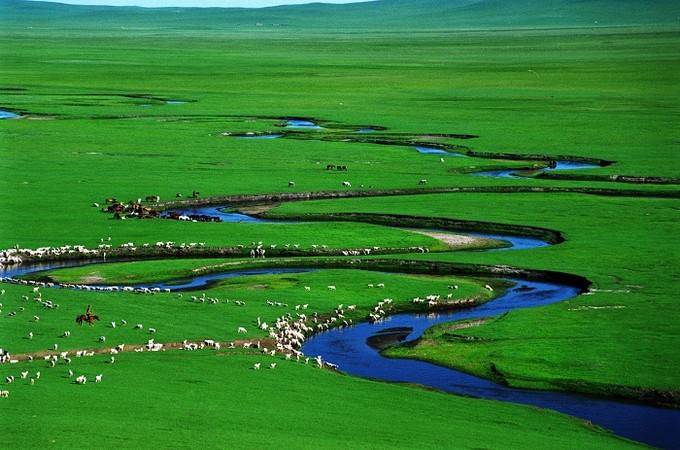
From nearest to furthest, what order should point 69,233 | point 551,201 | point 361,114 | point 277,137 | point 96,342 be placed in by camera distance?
1. point 96,342
2. point 69,233
3. point 551,201
4. point 277,137
5. point 361,114

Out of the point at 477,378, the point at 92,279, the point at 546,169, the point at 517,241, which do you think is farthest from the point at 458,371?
the point at 546,169

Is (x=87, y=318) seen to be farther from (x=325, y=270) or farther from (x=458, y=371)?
(x=325, y=270)

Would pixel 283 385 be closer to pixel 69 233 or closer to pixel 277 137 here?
pixel 69 233

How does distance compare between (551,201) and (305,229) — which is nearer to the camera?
(305,229)

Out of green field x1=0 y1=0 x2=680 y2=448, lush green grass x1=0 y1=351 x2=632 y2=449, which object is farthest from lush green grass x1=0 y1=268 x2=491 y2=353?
lush green grass x1=0 y1=351 x2=632 y2=449

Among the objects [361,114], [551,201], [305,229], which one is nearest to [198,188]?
[305,229]

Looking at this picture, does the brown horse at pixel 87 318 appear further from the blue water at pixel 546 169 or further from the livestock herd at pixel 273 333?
the blue water at pixel 546 169
